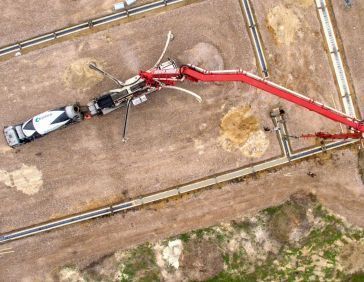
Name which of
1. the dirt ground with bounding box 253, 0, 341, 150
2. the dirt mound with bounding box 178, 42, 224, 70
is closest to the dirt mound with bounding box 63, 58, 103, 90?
the dirt mound with bounding box 178, 42, 224, 70

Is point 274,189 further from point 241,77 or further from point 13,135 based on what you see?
point 13,135

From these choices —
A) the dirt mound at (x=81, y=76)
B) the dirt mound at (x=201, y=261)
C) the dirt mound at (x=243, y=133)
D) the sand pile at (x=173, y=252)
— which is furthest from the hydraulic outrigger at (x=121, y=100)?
the dirt mound at (x=201, y=261)

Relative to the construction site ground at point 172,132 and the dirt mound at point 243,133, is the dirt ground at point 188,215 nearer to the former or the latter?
the construction site ground at point 172,132

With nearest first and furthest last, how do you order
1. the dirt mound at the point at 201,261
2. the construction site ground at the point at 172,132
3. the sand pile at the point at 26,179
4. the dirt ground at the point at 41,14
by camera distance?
the dirt mound at the point at 201,261 → the construction site ground at the point at 172,132 → the dirt ground at the point at 41,14 → the sand pile at the point at 26,179

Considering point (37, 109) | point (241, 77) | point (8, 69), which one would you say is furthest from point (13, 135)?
point (241, 77)

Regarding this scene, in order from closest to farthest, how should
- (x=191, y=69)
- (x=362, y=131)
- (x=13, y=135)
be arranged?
(x=362, y=131) < (x=191, y=69) < (x=13, y=135)

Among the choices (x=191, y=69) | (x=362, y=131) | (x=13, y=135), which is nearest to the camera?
(x=362, y=131)
